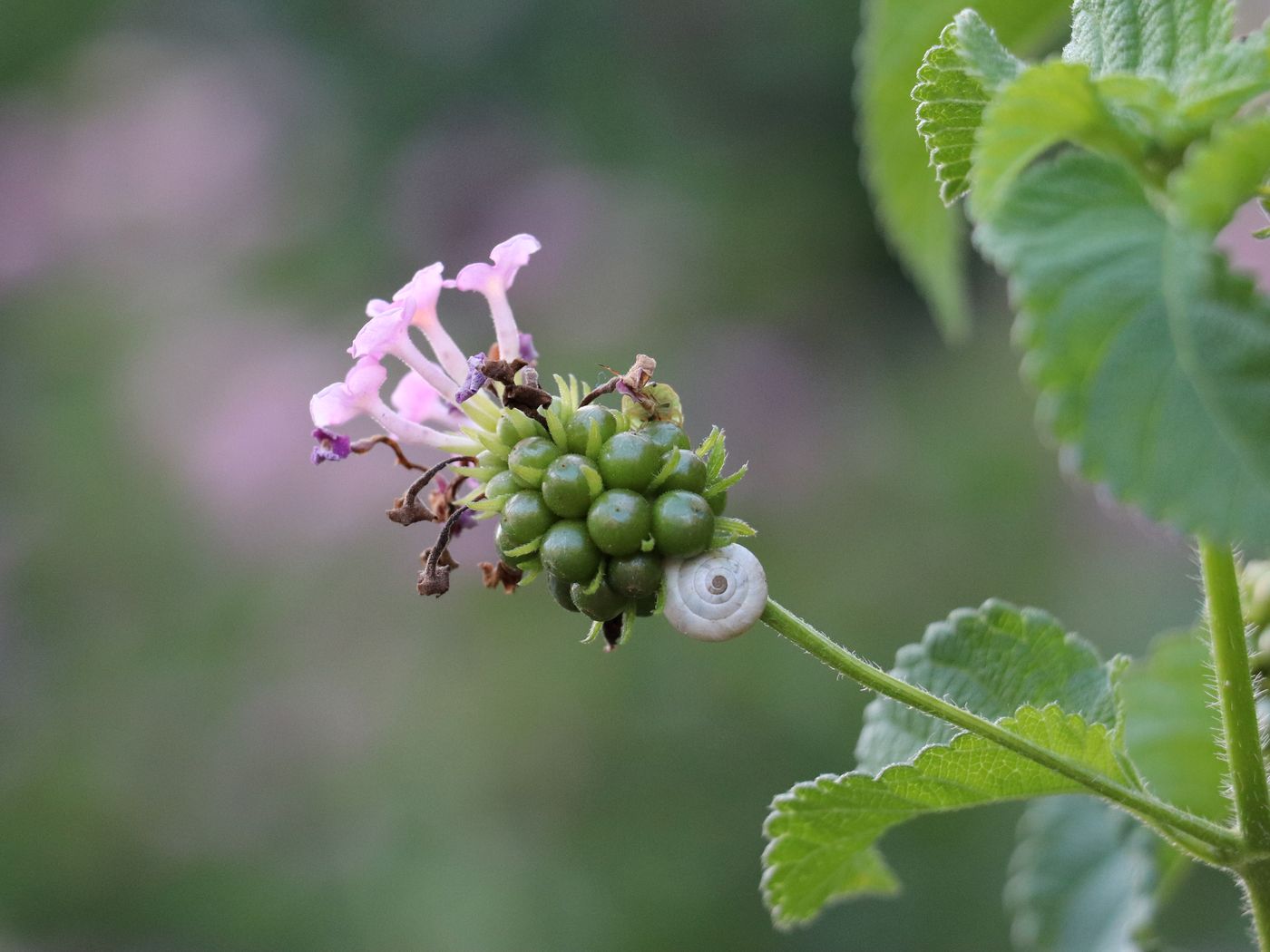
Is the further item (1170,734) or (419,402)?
(1170,734)

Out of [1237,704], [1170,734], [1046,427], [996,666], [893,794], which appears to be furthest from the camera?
[1170,734]

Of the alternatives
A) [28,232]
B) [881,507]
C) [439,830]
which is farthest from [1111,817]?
[28,232]

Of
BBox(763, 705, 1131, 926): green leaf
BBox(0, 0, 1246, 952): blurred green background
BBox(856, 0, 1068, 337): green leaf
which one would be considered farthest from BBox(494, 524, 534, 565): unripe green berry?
BBox(0, 0, 1246, 952): blurred green background

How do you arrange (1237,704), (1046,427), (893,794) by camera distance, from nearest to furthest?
1. (1046,427)
2. (1237,704)
3. (893,794)

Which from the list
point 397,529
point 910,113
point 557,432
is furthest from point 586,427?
point 397,529

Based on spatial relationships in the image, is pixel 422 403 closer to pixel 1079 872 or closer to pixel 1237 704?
pixel 1237 704

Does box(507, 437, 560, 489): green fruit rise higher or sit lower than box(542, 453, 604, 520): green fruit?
higher

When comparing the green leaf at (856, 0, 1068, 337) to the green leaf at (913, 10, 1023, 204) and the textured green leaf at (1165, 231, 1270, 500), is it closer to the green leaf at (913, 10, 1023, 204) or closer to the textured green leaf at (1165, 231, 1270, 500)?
the green leaf at (913, 10, 1023, 204)

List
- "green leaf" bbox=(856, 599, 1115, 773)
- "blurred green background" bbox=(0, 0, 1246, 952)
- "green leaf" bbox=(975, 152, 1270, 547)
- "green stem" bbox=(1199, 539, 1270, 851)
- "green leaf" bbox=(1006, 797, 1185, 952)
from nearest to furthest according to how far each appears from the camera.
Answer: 1. "green leaf" bbox=(975, 152, 1270, 547)
2. "green stem" bbox=(1199, 539, 1270, 851)
3. "green leaf" bbox=(856, 599, 1115, 773)
4. "green leaf" bbox=(1006, 797, 1185, 952)
5. "blurred green background" bbox=(0, 0, 1246, 952)
